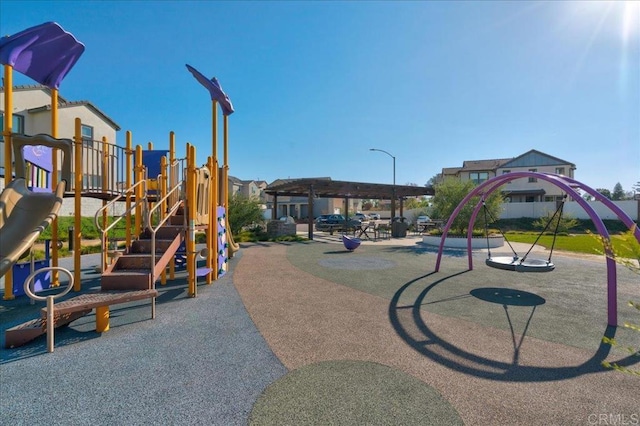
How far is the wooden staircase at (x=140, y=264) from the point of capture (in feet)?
16.5

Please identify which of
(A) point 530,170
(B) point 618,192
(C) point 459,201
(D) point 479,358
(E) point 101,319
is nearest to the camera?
(D) point 479,358

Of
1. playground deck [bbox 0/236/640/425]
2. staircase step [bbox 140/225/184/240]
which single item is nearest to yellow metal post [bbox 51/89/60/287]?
playground deck [bbox 0/236/640/425]

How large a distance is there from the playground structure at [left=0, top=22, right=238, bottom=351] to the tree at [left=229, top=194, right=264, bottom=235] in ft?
29.0

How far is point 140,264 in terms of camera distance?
5.62m

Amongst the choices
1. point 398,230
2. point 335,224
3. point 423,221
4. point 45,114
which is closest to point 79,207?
point 45,114

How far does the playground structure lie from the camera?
432 cm

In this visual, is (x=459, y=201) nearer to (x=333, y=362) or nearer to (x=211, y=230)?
(x=211, y=230)

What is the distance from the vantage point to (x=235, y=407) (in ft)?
9.08

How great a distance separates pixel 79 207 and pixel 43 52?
→ 3.34 m

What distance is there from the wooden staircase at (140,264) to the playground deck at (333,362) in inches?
25.8

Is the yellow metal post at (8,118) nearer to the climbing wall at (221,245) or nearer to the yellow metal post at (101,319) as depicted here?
the yellow metal post at (101,319)

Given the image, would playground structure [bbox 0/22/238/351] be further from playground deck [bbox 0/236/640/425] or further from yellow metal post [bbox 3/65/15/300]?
playground deck [bbox 0/236/640/425]

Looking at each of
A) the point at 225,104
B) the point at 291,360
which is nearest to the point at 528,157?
the point at 225,104

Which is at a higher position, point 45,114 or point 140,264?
point 45,114
